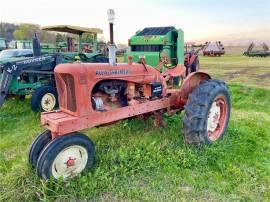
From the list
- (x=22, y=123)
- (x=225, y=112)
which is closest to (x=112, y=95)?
(x=225, y=112)

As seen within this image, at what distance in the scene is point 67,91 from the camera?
10.9 feet

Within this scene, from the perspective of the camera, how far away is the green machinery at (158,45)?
5.77m

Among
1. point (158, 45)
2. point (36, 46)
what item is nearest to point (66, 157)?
point (158, 45)

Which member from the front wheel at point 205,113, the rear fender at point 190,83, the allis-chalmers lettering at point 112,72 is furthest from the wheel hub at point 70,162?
the rear fender at point 190,83

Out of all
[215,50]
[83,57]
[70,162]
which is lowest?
[70,162]

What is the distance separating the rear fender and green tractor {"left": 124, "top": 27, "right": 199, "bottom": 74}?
3.24 feet

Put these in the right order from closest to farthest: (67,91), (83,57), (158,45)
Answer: (67,91), (158,45), (83,57)

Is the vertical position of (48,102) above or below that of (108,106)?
below

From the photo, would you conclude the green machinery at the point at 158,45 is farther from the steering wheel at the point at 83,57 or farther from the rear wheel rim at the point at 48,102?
the steering wheel at the point at 83,57

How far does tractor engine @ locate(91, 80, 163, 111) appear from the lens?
3506mm

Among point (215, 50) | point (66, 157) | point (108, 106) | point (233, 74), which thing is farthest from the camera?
point (215, 50)

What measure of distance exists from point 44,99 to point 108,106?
3.63 meters

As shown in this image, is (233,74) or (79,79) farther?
(233,74)

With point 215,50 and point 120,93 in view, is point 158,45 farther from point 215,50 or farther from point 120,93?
point 215,50
